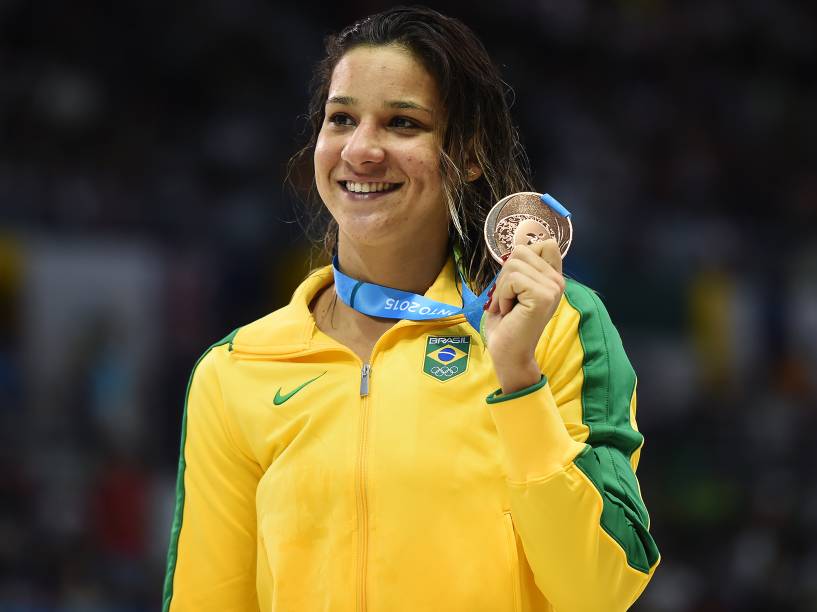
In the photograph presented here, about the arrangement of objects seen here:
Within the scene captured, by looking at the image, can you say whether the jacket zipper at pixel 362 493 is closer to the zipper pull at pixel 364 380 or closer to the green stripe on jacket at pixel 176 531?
the zipper pull at pixel 364 380

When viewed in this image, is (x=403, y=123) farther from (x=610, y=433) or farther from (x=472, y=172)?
(x=610, y=433)

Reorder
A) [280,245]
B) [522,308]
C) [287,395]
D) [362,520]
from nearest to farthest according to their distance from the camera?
[522,308], [362,520], [287,395], [280,245]

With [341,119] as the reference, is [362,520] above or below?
below

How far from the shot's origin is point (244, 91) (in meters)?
10.3

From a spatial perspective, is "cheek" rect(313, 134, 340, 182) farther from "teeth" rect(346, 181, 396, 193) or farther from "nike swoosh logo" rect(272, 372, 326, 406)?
"nike swoosh logo" rect(272, 372, 326, 406)

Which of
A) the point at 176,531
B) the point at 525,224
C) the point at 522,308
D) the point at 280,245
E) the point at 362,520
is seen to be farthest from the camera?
the point at 280,245

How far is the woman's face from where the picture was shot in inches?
87.9

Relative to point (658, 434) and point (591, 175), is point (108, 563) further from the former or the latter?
point (591, 175)

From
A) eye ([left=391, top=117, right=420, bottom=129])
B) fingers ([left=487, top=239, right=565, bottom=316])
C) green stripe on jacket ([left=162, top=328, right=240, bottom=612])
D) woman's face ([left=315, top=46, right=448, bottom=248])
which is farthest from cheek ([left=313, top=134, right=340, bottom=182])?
fingers ([left=487, top=239, right=565, bottom=316])

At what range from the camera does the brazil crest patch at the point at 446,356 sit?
2.22 metres

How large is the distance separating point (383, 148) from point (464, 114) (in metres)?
0.18

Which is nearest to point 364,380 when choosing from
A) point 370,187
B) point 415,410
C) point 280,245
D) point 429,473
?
point 415,410

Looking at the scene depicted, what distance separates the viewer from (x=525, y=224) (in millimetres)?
2039

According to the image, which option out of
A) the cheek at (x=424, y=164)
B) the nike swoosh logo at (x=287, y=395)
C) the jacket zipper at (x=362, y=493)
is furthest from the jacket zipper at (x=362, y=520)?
the cheek at (x=424, y=164)
